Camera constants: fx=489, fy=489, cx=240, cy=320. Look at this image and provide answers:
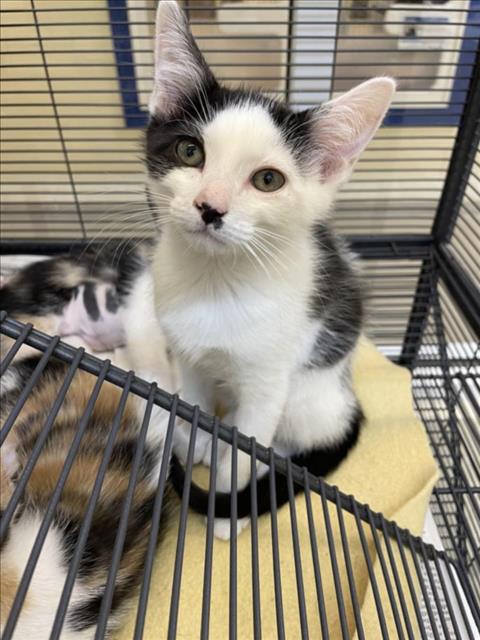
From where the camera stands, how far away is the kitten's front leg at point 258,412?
0.82 m

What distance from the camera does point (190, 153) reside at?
71cm

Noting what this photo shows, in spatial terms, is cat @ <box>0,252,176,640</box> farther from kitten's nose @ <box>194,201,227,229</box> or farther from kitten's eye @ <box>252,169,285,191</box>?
kitten's eye @ <box>252,169,285,191</box>

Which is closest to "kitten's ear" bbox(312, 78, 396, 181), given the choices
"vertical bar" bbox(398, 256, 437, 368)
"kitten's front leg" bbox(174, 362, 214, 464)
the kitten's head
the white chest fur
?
the kitten's head

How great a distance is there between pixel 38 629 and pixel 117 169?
1.30 m

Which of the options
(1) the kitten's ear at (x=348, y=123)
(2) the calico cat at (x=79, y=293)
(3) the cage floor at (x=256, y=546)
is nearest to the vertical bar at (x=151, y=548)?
(3) the cage floor at (x=256, y=546)

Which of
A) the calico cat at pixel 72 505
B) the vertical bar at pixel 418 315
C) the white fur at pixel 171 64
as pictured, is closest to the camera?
the calico cat at pixel 72 505

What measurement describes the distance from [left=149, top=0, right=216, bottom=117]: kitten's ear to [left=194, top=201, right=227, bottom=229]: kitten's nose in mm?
242

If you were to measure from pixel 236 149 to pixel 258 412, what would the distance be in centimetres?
43

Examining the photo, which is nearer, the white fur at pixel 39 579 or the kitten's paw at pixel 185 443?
the white fur at pixel 39 579

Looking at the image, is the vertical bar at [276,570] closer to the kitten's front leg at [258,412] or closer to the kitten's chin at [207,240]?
the kitten's front leg at [258,412]

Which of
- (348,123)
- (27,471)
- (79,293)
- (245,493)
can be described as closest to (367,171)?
(348,123)

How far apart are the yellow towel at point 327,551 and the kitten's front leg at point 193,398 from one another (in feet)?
0.42

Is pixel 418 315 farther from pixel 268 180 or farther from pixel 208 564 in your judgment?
pixel 208 564

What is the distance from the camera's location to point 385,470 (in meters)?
1.04
